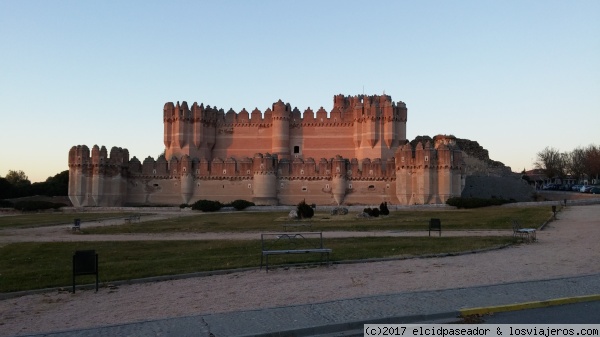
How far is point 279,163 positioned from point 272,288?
158ft

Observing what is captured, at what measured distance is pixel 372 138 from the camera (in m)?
63.7

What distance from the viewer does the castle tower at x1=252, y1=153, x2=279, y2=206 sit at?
188ft

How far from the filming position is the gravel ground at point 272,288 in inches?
367

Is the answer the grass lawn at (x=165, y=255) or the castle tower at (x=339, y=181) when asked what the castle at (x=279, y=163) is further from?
the grass lawn at (x=165, y=255)

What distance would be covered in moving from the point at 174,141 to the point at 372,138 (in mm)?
24365

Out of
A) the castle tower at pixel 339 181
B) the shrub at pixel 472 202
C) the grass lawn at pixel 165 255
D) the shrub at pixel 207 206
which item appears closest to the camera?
the grass lawn at pixel 165 255

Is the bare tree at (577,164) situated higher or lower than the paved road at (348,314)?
higher

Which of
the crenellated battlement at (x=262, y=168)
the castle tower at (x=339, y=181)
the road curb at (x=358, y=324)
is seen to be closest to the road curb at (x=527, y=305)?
the road curb at (x=358, y=324)

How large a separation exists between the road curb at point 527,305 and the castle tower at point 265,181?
160ft

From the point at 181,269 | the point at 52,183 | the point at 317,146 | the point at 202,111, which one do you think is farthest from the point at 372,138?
the point at 181,269

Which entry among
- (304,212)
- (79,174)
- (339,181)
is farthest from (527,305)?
(79,174)

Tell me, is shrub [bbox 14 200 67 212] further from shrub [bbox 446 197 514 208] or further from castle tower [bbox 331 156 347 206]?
shrub [bbox 446 197 514 208]

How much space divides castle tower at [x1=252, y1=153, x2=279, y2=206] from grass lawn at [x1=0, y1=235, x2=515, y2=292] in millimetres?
36146

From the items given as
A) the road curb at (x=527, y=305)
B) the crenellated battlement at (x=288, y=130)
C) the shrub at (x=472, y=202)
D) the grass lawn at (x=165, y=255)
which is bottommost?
the grass lawn at (x=165, y=255)
